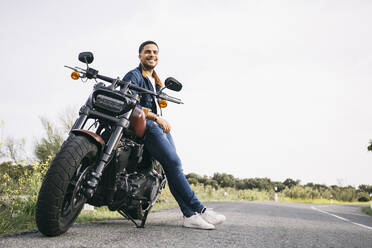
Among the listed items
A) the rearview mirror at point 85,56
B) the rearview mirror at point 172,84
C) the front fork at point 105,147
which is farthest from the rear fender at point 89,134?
the rearview mirror at point 172,84

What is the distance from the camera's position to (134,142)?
124 inches

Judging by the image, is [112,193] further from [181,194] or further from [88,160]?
[181,194]

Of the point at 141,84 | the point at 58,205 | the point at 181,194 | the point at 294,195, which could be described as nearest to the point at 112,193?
the point at 58,205

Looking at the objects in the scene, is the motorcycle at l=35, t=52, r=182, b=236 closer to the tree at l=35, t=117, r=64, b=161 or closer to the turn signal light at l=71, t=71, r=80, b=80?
the turn signal light at l=71, t=71, r=80, b=80

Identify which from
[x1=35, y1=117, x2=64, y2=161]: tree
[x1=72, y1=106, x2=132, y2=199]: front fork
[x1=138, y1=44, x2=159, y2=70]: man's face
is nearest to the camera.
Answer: [x1=72, y1=106, x2=132, y2=199]: front fork

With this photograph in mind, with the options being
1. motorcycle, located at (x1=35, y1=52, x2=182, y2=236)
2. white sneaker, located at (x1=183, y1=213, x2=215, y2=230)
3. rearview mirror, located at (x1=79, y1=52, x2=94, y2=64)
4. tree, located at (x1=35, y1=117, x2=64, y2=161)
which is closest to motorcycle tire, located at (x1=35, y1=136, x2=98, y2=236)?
motorcycle, located at (x1=35, y1=52, x2=182, y2=236)

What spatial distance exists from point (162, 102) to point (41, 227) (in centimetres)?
175

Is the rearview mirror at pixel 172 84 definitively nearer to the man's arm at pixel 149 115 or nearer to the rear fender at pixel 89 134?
the man's arm at pixel 149 115

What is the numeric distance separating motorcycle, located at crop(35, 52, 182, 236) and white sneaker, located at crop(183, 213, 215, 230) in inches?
21.3

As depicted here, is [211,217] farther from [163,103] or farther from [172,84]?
[172,84]

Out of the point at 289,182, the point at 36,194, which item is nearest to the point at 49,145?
the point at 36,194

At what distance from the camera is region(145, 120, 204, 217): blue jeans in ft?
11.3

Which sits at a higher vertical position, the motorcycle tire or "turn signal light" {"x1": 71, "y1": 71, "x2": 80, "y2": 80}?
"turn signal light" {"x1": 71, "y1": 71, "x2": 80, "y2": 80}

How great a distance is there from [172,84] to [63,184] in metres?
1.56
